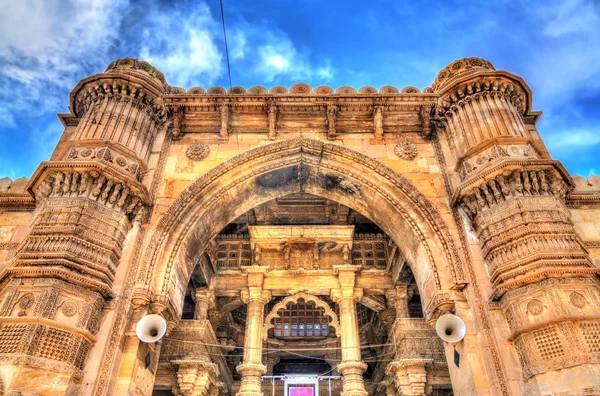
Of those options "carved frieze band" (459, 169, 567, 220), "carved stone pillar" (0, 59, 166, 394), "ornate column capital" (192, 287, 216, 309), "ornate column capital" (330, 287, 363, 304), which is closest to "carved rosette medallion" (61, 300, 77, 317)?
"carved stone pillar" (0, 59, 166, 394)

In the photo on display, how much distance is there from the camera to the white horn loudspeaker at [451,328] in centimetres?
597

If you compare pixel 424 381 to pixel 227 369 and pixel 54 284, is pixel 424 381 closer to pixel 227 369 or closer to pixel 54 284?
pixel 227 369

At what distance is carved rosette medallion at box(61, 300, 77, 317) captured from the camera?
5576 mm

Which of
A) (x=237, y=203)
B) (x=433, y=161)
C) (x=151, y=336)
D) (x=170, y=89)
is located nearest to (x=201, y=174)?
(x=237, y=203)

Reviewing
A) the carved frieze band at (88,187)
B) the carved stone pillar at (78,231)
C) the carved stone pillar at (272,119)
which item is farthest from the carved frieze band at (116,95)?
the carved stone pillar at (272,119)

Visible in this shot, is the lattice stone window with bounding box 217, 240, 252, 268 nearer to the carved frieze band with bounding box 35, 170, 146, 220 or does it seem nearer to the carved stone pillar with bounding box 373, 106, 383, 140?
the carved frieze band with bounding box 35, 170, 146, 220

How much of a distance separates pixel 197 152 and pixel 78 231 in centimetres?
292

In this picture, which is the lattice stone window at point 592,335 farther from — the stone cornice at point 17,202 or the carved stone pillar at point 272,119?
the stone cornice at point 17,202

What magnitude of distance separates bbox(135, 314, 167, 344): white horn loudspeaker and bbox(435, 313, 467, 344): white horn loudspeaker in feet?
13.4

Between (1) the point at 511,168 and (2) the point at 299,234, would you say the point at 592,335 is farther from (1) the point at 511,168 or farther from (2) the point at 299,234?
(2) the point at 299,234

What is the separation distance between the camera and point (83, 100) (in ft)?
26.9

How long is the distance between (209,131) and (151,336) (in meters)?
4.45

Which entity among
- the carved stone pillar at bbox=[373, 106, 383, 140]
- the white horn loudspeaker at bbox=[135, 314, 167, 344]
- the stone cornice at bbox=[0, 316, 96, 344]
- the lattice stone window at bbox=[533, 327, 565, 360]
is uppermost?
the carved stone pillar at bbox=[373, 106, 383, 140]

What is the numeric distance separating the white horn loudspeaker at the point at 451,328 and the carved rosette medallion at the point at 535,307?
91 cm
